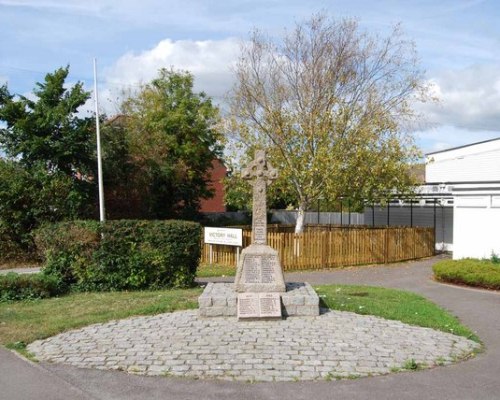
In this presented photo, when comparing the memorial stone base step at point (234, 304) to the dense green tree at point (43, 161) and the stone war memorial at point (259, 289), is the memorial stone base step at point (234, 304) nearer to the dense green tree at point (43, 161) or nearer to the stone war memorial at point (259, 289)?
the stone war memorial at point (259, 289)

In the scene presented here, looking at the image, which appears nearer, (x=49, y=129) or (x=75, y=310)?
(x=75, y=310)

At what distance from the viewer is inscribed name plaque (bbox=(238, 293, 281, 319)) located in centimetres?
948

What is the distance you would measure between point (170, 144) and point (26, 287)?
2212 centimetres

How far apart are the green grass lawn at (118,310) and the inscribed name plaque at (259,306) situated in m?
1.38

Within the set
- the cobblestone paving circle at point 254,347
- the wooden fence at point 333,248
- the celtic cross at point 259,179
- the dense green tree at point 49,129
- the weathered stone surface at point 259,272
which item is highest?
the dense green tree at point 49,129

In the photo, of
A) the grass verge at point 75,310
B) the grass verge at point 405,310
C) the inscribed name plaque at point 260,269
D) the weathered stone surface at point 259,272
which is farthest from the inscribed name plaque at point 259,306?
the grass verge at point 405,310

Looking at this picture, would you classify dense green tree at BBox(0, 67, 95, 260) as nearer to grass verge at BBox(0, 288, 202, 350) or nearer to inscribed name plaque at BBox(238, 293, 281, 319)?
grass verge at BBox(0, 288, 202, 350)

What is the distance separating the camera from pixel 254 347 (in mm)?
7949

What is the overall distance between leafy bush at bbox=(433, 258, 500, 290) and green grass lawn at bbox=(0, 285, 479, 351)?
3252 mm

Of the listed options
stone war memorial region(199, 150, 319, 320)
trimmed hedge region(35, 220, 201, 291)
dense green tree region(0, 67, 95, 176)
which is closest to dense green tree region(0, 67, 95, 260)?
dense green tree region(0, 67, 95, 176)

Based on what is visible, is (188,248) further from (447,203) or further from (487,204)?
(447,203)

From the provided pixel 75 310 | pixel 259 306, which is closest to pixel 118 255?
pixel 75 310

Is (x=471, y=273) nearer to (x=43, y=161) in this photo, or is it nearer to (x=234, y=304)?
(x=234, y=304)

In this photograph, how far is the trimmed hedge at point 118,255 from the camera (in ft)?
44.5
